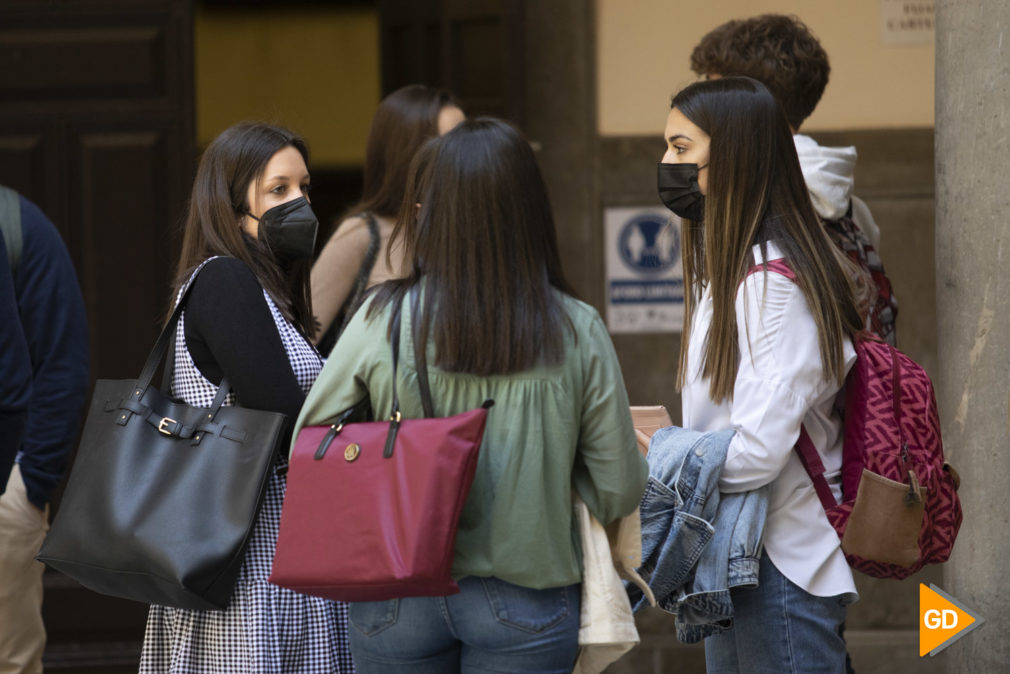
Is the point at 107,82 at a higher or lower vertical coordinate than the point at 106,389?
higher

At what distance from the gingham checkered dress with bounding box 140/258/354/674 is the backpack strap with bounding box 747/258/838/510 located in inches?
41.1

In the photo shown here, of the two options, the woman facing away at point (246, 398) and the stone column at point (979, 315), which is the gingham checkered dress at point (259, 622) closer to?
the woman facing away at point (246, 398)

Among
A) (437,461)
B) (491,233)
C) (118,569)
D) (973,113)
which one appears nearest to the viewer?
(437,461)

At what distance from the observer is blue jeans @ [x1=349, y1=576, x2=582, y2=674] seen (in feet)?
7.95

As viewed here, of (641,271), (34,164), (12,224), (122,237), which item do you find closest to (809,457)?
(12,224)

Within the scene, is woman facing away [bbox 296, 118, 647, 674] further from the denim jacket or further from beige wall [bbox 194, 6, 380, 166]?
beige wall [bbox 194, 6, 380, 166]

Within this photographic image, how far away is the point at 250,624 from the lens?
281 centimetres

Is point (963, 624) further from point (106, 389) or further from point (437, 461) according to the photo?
point (106, 389)

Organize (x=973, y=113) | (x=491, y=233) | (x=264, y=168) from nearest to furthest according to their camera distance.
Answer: (x=491, y=233) < (x=264, y=168) < (x=973, y=113)

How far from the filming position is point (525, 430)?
2.44m

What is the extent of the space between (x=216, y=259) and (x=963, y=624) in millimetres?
2323

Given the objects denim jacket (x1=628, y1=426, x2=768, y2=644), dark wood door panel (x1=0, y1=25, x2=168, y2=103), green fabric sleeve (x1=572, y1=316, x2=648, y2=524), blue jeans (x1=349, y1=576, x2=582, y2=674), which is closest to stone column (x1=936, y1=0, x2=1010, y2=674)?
denim jacket (x1=628, y1=426, x2=768, y2=644)

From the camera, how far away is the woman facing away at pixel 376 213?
4008mm

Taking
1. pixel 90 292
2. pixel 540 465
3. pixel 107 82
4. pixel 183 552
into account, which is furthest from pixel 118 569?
pixel 107 82
